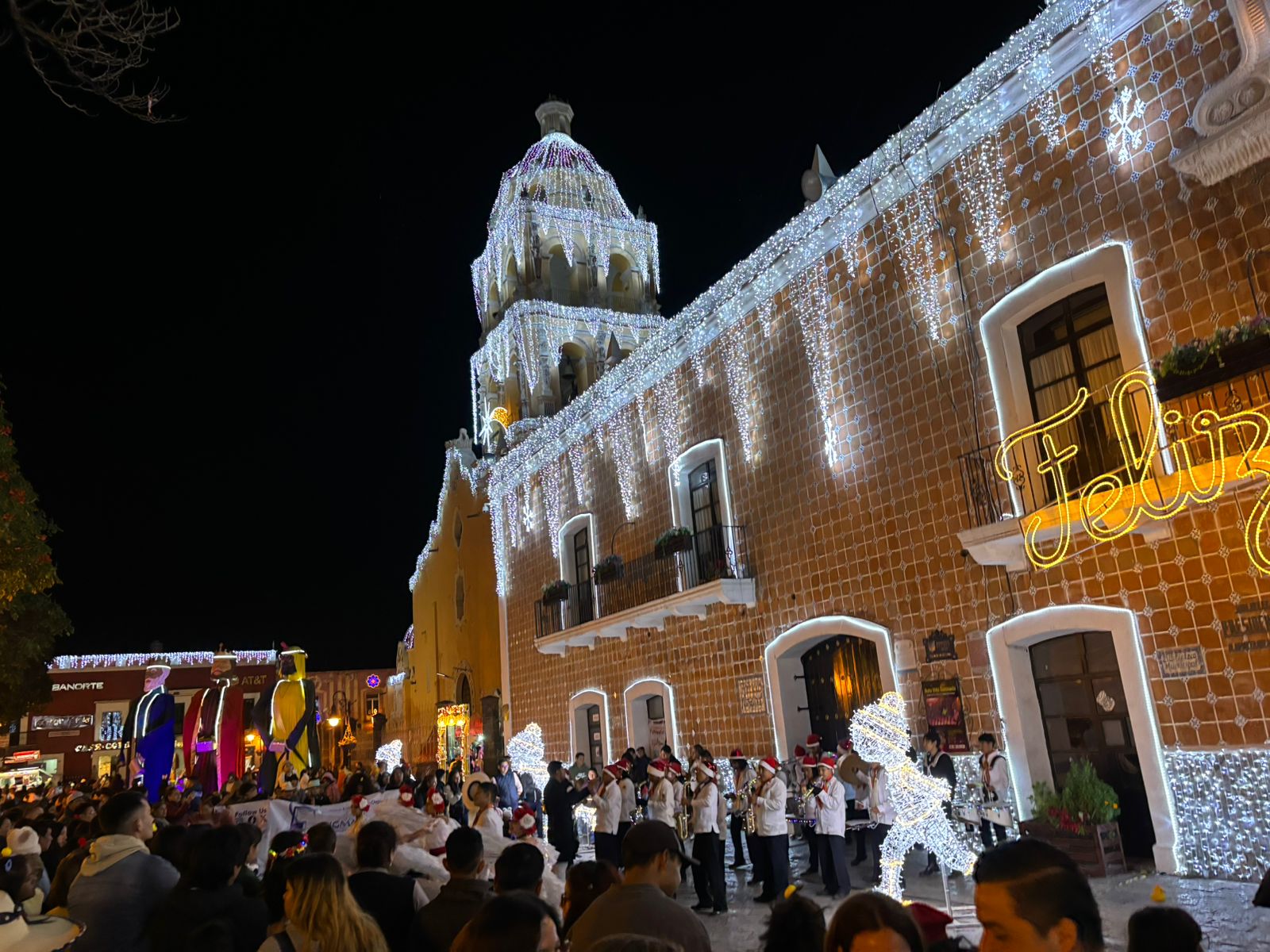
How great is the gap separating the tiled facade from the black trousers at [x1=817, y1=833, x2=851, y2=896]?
243 centimetres

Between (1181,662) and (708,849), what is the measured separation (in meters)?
4.83

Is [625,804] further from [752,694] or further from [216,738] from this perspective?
[216,738]

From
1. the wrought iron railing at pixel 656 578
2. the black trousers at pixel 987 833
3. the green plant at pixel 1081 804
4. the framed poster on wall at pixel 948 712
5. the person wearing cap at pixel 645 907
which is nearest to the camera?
the person wearing cap at pixel 645 907

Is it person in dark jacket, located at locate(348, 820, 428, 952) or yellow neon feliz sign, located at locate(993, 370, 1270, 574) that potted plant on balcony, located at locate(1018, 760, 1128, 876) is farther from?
person in dark jacket, located at locate(348, 820, 428, 952)

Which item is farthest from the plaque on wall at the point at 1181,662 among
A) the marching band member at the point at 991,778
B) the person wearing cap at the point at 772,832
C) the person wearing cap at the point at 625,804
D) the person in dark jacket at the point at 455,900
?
the person in dark jacket at the point at 455,900

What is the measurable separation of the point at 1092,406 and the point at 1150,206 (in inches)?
80.2

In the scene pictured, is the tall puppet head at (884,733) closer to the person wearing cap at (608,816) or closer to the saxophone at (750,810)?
the saxophone at (750,810)

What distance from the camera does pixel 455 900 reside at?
3809 millimetres

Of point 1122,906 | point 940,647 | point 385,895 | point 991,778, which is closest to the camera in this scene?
point 385,895

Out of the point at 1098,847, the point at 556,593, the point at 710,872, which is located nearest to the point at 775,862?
the point at 710,872

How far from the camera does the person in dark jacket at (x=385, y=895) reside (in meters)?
4.04

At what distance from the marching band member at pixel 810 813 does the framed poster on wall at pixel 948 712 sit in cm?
169

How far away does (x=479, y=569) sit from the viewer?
25734mm

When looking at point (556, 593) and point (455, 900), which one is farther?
point (556, 593)
